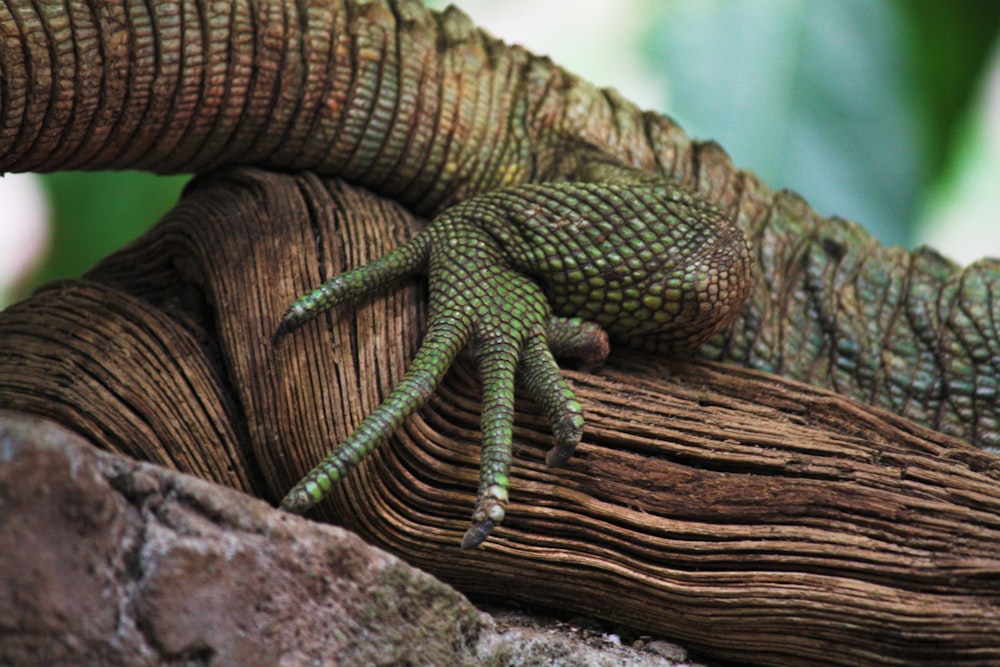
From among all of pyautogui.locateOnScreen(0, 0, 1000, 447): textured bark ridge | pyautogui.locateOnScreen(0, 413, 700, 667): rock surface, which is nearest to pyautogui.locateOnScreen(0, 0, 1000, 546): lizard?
pyautogui.locateOnScreen(0, 0, 1000, 447): textured bark ridge

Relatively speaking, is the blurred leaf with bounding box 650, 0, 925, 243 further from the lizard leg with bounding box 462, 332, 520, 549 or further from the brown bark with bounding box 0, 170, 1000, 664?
the lizard leg with bounding box 462, 332, 520, 549

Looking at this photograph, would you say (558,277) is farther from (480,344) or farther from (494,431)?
(494,431)

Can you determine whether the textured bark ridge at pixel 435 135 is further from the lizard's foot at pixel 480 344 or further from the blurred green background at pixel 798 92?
the blurred green background at pixel 798 92

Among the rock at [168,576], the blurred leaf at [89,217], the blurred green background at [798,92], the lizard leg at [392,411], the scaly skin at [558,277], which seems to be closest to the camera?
the rock at [168,576]

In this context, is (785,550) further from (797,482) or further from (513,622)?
(513,622)

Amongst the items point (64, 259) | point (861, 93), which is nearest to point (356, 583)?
point (64, 259)

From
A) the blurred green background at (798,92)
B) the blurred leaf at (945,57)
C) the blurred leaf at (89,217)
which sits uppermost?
the blurred leaf at (945,57)

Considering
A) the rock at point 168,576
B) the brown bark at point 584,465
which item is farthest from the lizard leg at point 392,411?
the rock at point 168,576
